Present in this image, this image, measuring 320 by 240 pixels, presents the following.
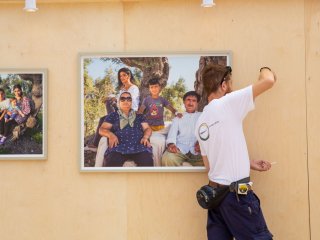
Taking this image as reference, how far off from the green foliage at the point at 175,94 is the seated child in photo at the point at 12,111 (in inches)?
47.4

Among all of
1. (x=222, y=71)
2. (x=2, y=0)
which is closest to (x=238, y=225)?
(x=222, y=71)

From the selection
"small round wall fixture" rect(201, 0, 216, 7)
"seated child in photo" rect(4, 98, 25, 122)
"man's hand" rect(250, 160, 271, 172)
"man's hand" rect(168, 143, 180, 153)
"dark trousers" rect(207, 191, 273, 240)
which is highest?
"small round wall fixture" rect(201, 0, 216, 7)

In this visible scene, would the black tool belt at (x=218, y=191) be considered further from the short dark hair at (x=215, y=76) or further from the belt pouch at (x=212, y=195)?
the short dark hair at (x=215, y=76)

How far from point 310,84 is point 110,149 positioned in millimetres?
1711

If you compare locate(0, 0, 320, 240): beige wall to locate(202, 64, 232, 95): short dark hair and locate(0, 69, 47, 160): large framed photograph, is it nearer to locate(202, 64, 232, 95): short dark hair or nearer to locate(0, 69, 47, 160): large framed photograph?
locate(0, 69, 47, 160): large framed photograph

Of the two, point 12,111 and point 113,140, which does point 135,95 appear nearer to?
point 113,140

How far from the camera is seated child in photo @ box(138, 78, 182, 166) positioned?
14.2 ft

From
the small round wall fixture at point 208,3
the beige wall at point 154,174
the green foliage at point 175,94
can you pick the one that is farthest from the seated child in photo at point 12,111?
the small round wall fixture at point 208,3

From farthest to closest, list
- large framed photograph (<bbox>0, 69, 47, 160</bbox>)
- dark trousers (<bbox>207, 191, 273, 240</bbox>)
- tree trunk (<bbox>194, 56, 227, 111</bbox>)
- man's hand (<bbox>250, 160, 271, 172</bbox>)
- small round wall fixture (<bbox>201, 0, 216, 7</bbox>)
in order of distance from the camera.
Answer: large framed photograph (<bbox>0, 69, 47, 160</bbox>), tree trunk (<bbox>194, 56, 227, 111</bbox>), man's hand (<bbox>250, 160, 271, 172</bbox>), small round wall fixture (<bbox>201, 0, 216, 7</bbox>), dark trousers (<bbox>207, 191, 273, 240</bbox>)

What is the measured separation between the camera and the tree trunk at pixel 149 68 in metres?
4.32

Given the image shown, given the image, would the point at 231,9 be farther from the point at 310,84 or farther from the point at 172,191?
the point at 172,191

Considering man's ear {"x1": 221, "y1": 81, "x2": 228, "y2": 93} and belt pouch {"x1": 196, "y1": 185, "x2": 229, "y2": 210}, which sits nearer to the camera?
belt pouch {"x1": 196, "y1": 185, "x2": 229, "y2": 210}

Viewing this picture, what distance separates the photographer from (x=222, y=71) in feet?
13.2

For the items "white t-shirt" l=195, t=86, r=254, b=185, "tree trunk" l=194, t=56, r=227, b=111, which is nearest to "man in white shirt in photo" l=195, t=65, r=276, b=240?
"white t-shirt" l=195, t=86, r=254, b=185
